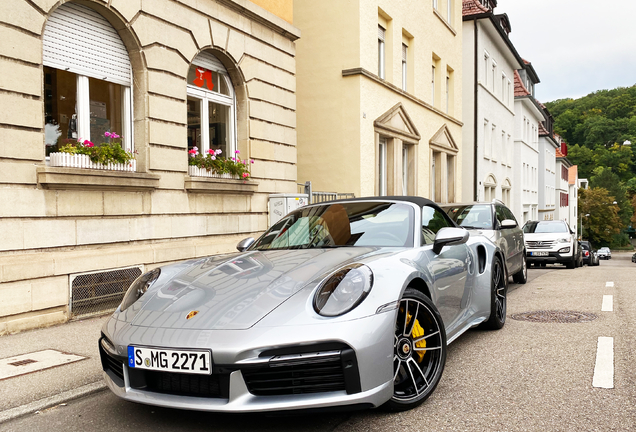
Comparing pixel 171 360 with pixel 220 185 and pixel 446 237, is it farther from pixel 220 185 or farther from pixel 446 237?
pixel 220 185

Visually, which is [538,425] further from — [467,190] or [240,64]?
[467,190]

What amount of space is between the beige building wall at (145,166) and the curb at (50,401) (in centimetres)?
264

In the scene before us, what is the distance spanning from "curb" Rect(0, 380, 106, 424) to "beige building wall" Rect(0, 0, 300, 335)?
2642 millimetres

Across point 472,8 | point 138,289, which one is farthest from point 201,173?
point 472,8

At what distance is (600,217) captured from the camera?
81812 mm

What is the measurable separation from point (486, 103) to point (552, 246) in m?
12.7

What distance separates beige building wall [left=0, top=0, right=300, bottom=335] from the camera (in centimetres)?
662

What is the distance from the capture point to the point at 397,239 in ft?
14.6

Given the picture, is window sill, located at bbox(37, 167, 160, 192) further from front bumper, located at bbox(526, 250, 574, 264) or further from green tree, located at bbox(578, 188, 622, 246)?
green tree, located at bbox(578, 188, 622, 246)

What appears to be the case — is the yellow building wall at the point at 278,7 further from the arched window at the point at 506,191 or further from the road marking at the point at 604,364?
the arched window at the point at 506,191

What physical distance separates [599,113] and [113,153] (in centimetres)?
10123

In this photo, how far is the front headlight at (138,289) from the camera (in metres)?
4.00

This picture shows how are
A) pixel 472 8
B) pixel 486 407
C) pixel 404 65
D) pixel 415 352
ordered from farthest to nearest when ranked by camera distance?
pixel 472 8, pixel 404 65, pixel 415 352, pixel 486 407

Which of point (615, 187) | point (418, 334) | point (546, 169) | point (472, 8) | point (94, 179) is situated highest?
point (472, 8)
